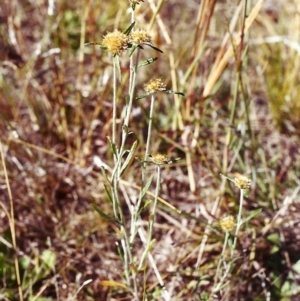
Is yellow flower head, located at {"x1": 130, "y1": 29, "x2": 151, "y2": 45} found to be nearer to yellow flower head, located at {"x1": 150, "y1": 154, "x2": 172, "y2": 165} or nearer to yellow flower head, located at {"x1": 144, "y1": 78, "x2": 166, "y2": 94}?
yellow flower head, located at {"x1": 144, "y1": 78, "x2": 166, "y2": 94}

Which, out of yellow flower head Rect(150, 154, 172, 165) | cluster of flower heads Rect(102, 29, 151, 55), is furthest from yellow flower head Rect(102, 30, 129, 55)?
yellow flower head Rect(150, 154, 172, 165)

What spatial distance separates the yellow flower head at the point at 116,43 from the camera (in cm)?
82

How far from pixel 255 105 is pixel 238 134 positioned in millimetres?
448

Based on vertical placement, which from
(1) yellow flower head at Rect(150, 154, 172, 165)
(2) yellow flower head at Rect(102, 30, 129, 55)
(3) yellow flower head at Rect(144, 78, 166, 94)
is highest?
(2) yellow flower head at Rect(102, 30, 129, 55)

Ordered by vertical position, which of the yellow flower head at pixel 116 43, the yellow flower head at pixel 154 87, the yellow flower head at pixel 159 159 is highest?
the yellow flower head at pixel 116 43

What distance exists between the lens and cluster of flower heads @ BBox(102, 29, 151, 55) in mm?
820

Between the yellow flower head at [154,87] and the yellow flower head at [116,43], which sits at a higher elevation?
the yellow flower head at [116,43]

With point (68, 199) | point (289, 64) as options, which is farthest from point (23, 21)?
point (289, 64)

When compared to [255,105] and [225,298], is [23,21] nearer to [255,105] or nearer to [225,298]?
[255,105]

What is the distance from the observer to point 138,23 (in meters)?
1.57

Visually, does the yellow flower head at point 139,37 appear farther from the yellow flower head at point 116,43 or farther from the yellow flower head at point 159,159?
the yellow flower head at point 159,159

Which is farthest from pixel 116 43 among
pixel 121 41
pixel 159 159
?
pixel 159 159

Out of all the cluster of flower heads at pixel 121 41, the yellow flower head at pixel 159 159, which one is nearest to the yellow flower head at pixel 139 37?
the cluster of flower heads at pixel 121 41

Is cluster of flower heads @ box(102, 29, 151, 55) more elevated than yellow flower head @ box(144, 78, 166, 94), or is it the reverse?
cluster of flower heads @ box(102, 29, 151, 55)
